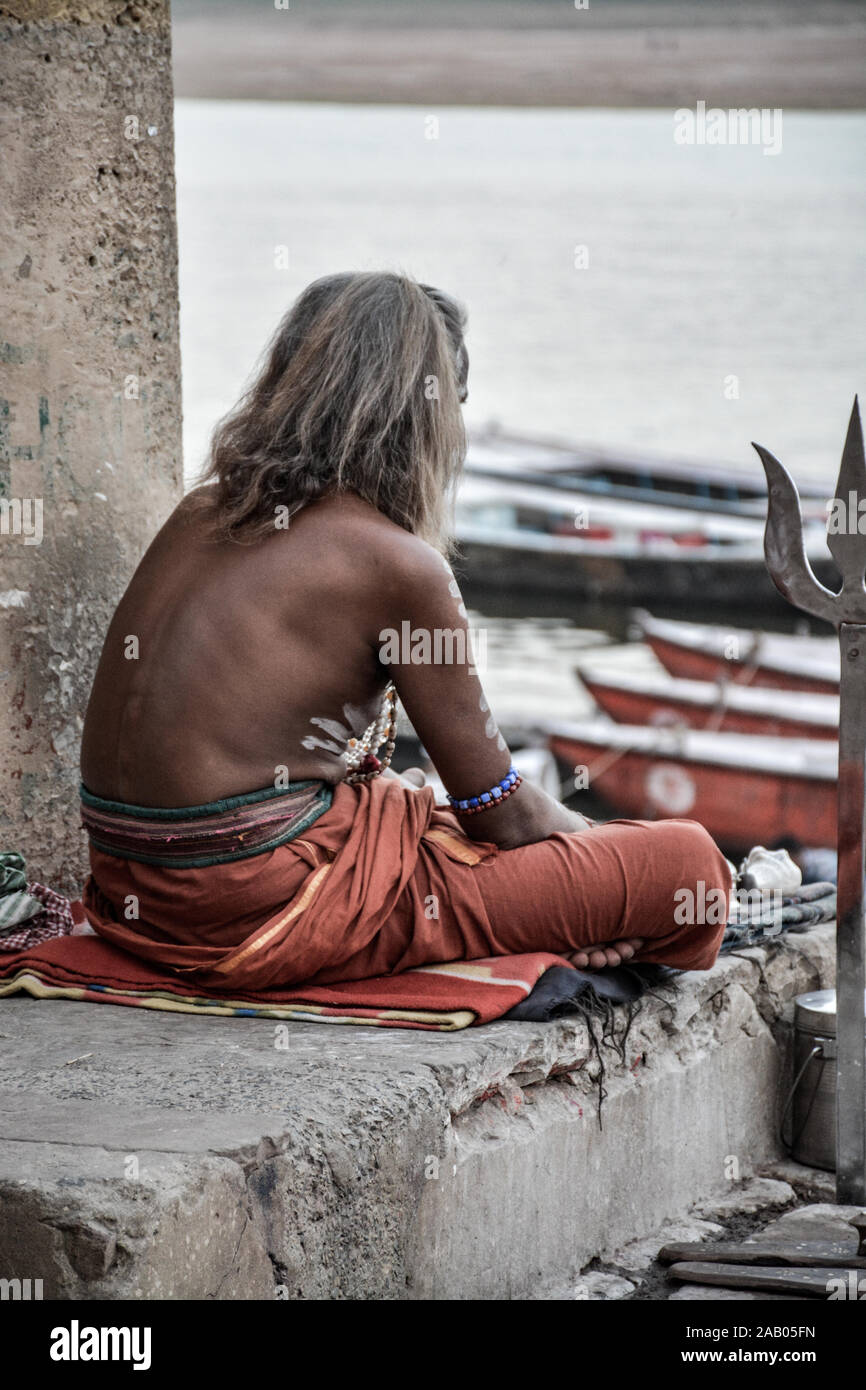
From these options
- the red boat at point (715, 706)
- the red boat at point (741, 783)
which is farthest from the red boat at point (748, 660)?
Answer: the red boat at point (741, 783)

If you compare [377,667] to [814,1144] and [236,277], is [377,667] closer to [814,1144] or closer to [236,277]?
[814,1144]

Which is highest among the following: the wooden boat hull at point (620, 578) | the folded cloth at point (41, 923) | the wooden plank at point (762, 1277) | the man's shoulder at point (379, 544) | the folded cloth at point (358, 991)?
the wooden boat hull at point (620, 578)

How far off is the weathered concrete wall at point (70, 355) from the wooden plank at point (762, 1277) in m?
1.63

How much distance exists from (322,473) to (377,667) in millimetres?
351

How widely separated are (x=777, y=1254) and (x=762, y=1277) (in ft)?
0.31

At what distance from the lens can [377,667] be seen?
291 centimetres

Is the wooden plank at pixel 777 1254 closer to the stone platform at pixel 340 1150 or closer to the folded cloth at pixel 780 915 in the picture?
the stone platform at pixel 340 1150

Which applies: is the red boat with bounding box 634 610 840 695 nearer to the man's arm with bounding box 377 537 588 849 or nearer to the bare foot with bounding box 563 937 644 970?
the bare foot with bounding box 563 937 644 970

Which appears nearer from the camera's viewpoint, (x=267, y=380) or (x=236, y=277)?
(x=267, y=380)

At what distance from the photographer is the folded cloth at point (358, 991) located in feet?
9.37

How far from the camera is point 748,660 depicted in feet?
47.5

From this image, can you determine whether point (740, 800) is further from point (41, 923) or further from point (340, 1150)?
point (340, 1150)
